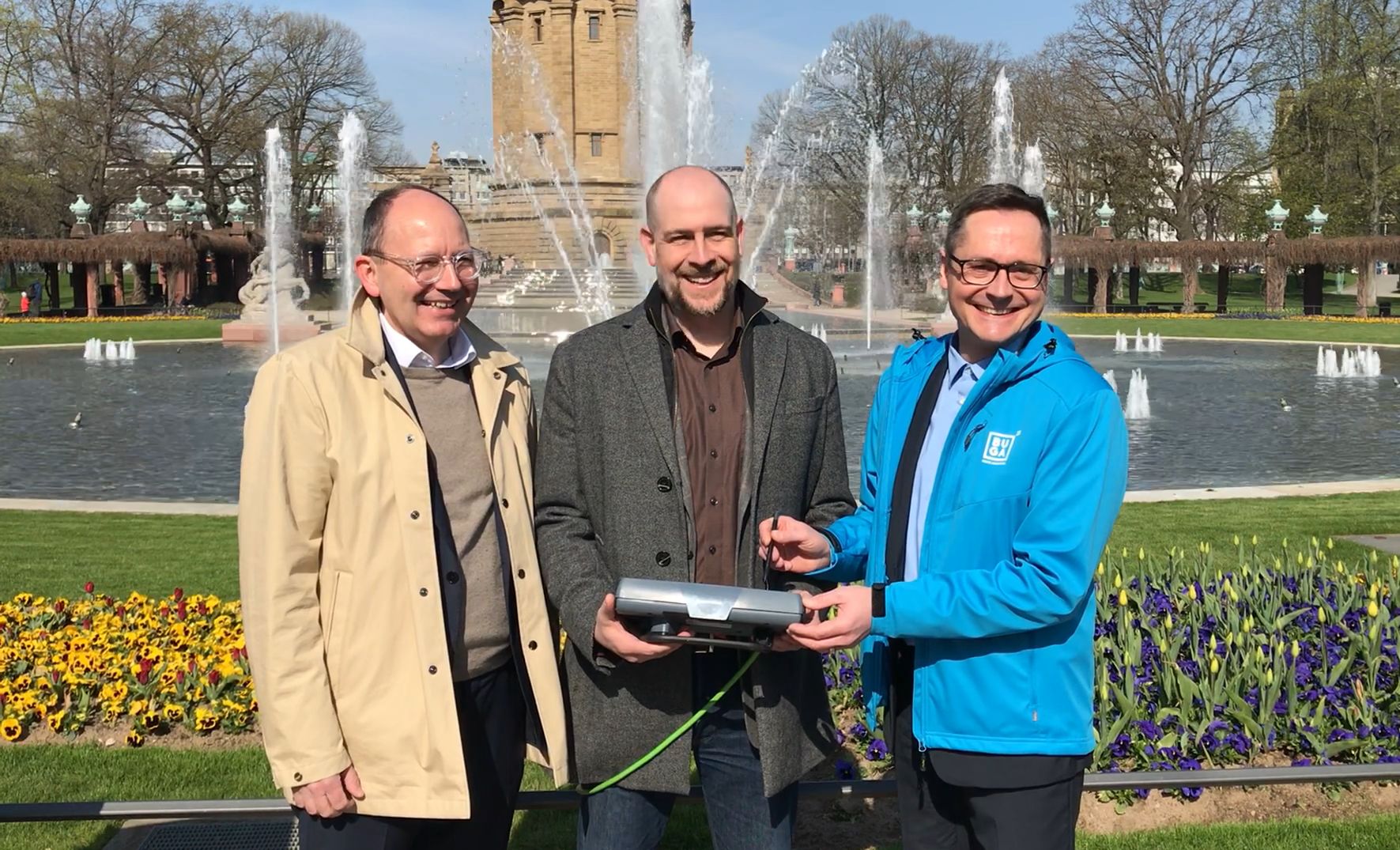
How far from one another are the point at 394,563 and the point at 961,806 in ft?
4.73

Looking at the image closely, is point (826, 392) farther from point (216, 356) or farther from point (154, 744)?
point (216, 356)

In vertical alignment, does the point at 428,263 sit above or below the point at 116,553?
above

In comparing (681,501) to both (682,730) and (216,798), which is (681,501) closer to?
(682,730)

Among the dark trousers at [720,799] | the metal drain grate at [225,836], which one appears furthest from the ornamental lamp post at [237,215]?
the dark trousers at [720,799]

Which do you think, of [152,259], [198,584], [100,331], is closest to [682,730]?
[198,584]

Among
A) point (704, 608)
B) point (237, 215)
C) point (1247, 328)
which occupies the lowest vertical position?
point (704, 608)

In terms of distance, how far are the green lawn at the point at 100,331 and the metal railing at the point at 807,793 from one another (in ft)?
106

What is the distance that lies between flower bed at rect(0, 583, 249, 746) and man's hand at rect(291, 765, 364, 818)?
2.90m

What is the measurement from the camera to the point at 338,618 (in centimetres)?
286

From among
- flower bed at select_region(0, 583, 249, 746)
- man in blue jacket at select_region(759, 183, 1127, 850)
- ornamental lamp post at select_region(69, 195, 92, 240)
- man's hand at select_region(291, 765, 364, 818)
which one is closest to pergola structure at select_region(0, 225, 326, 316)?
ornamental lamp post at select_region(69, 195, 92, 240)

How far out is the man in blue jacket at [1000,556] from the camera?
8.42 feet

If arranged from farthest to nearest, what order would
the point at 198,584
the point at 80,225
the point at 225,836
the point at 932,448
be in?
1. the point at 80,225
2. the point at 198,584
3. the point at 225,836
4. the point at 932,448

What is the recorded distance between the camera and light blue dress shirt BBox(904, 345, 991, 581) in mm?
2875

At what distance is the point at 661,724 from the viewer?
9.57 ft
